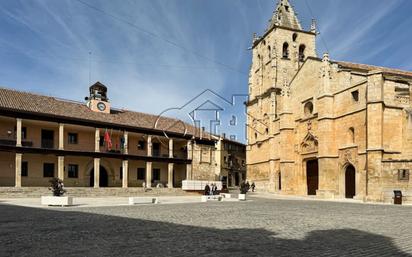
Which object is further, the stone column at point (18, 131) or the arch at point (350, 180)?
the arch at point (350, 180)

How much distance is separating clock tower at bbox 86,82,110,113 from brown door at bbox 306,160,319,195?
2163cm

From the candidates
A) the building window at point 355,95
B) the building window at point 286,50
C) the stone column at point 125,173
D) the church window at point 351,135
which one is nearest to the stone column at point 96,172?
the stone column at point 125,173

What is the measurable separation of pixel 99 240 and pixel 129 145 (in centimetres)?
3359

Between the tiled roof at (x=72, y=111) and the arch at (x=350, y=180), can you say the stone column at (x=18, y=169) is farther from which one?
the arch at (x=350, y=180)

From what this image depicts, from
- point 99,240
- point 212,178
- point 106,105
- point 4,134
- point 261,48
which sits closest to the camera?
point 99,240

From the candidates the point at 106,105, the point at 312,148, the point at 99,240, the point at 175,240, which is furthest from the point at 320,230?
the point at 106,105

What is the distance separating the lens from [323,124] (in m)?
34.2

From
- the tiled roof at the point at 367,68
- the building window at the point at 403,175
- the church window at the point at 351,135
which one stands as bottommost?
the building window at the point at 403,175

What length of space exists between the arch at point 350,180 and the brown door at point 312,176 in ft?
15.9

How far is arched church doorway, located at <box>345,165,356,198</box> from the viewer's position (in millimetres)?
32188

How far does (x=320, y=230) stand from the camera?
9.95 m

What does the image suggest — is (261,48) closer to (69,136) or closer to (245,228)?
(69,136)

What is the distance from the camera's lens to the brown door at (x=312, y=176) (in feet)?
123

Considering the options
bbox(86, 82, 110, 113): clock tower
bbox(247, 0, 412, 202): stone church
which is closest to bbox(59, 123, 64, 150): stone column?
bbox(86, 82, 110, 113): clock tower
